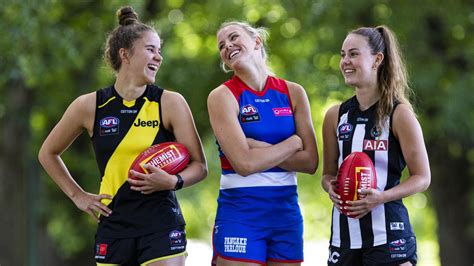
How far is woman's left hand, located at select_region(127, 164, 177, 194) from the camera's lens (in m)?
5.32

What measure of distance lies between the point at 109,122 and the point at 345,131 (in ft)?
4.74

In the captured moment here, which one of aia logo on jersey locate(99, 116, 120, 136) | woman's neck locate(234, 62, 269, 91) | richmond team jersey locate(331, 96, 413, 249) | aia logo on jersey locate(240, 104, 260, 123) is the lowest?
richmond team jersey locate(331, 96, 413, 249)

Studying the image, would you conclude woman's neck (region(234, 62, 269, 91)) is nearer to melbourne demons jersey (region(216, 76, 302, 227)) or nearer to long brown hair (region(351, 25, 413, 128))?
melbourne demons jersey (region(216, 76, 302, 227))

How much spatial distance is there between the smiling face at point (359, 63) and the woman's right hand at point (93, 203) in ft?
5.41

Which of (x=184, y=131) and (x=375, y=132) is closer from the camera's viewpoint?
(x=375, y=132)

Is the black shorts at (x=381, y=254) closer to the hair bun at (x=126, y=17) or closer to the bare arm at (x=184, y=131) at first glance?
the bare arm at (x=184, y=131)

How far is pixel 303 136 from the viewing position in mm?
5699

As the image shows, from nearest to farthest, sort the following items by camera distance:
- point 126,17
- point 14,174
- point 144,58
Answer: point 144,58 < point 126,17 < point 14,174

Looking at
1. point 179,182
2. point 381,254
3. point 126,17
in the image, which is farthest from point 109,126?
point 381,254

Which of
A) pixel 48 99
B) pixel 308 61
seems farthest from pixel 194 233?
pixel 308 61

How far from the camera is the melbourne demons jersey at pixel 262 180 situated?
554cm

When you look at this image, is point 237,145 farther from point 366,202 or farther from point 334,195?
point 366,202

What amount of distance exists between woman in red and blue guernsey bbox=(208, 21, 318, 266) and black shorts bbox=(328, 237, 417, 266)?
1.27 feet

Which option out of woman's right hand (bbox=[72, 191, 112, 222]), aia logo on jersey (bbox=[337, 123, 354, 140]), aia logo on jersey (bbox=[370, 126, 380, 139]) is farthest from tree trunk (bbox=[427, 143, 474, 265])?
woman's right hand (bbox=[72, 191, 112, 222])
